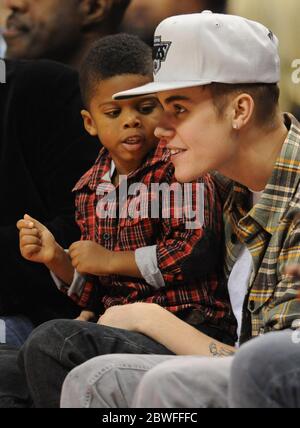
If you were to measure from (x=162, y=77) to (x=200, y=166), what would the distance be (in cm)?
23

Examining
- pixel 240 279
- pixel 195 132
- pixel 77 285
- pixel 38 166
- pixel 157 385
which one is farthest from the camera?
pixel 38 166

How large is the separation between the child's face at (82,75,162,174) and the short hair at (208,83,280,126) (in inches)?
13.2

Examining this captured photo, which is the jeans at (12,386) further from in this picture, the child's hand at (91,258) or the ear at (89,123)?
the ear at (89,123)

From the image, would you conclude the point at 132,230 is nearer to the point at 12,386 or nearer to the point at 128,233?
the point at 128,233

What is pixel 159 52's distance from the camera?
2.30 meters

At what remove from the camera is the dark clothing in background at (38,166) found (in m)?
2.92

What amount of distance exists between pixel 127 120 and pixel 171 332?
612 millimetres

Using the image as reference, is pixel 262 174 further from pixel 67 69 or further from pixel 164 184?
pixel 67 69

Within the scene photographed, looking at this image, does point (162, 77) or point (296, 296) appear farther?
point (162, 77)

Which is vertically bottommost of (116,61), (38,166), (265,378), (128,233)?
(265,378)

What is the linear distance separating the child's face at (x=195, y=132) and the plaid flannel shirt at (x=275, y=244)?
143 mm

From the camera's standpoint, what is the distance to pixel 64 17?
122 inches

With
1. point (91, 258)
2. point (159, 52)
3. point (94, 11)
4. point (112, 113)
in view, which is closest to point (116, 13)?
A: point (94, 11)
